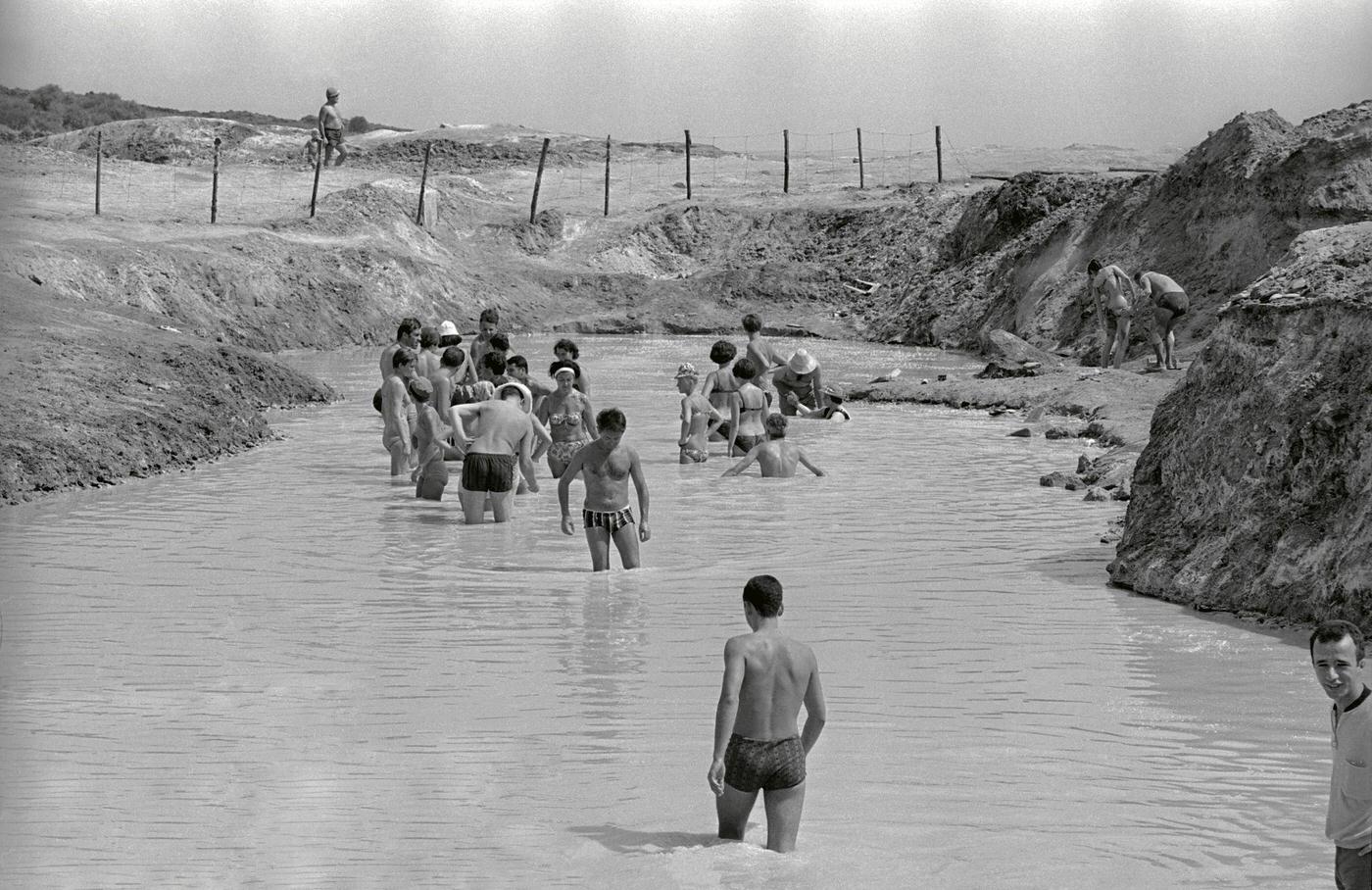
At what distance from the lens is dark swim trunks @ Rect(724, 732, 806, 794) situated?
20.6 feet

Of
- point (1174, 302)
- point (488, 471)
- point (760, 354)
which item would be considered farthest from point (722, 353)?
point (1174, 302)

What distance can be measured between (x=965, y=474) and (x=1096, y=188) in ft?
66.0

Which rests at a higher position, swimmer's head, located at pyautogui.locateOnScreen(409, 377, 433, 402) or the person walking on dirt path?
the person walking on dirt path

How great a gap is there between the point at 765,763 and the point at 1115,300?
19.3m

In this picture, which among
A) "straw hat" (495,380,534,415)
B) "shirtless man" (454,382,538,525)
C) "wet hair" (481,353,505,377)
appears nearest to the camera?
"shirtless man" (454,382,538,525)

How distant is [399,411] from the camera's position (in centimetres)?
1612

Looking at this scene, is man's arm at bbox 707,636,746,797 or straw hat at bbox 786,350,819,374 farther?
straw hat at bbox 786,350,819,374

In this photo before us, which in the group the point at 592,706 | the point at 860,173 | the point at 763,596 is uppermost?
the point at 860,173

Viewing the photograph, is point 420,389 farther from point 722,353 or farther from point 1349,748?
point 1349,748

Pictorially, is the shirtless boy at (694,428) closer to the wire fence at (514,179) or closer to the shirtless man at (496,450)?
the shirtless man at (496,450)

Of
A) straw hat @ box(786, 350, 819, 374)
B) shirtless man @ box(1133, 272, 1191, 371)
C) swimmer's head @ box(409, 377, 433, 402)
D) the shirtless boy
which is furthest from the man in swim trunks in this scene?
shirtless man @ box(1133, 272, 1191, 371)

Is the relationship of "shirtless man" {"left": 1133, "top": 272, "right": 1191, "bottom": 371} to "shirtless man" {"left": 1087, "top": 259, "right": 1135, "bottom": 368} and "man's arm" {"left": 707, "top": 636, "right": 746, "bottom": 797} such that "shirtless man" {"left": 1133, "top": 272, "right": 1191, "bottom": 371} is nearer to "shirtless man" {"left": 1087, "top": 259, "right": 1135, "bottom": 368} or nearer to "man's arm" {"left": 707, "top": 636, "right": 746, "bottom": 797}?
"shirtless man" {"left": 1087, "top": 259, "right": 1135, "bottom": 368}

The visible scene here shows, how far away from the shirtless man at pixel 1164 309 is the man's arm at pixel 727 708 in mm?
18241

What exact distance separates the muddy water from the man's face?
1408 mm
